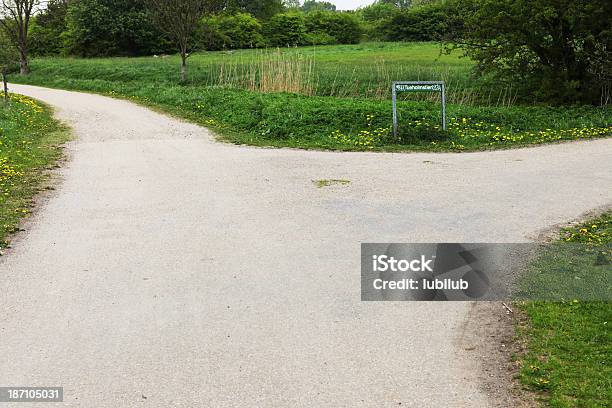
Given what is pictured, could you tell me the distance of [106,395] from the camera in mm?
4410

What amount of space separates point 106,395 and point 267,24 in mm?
73106

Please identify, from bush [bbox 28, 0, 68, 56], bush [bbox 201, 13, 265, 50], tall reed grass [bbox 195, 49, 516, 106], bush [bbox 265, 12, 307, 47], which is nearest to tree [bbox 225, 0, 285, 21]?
bush [bbox 265, 12, 307, 47]

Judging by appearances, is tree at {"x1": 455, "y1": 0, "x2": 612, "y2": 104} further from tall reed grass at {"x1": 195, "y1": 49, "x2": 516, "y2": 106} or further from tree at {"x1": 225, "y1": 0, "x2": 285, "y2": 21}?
tree at {"x1": 225, "y1": 0, "x2": 285, "y2": 21}

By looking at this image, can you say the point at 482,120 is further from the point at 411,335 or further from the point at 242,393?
the point at 242,393

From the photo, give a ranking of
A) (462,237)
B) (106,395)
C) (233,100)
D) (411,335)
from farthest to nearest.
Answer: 1. (233,100)
2. (462,237)
3. (411,335)
4. (106,395)

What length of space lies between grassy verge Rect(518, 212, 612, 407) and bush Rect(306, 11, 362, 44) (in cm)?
7359

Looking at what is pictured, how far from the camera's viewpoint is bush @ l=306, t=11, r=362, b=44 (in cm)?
7756

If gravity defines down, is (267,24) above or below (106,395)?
above

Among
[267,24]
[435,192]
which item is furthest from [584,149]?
[267,24]

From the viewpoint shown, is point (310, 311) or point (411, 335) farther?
point (310, 311)
